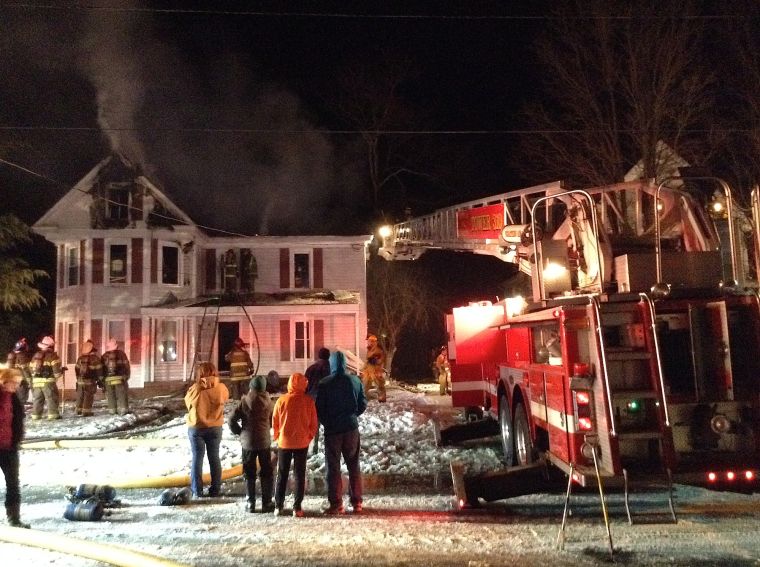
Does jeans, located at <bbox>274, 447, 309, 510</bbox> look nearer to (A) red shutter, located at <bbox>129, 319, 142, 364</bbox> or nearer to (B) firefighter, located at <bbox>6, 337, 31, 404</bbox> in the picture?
(B) firefighter, located at <bbox>6, 337, 31, 404</bbox>

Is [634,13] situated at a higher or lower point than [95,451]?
higher

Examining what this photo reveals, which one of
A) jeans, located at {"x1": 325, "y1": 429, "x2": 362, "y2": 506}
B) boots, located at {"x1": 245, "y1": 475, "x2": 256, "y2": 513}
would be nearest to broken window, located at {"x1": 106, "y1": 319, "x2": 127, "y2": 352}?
boots, located at {"x1": 245, "y1": 475, "x2": 256, "y2": 513}

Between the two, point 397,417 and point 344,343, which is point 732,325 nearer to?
point 397,417

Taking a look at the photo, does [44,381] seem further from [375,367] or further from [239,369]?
[375,367]

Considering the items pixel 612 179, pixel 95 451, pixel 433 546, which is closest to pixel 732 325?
pixel 433 546

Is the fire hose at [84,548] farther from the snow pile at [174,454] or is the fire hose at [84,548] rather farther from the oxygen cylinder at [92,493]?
the snow pile at [174,454]

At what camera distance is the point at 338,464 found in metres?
6.81

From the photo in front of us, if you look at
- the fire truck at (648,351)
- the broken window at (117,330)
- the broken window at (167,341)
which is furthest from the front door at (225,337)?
the fire truck at (648,351)

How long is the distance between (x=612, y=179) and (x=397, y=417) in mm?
8505

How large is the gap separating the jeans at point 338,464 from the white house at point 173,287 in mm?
14495

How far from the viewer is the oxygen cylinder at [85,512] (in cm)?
642

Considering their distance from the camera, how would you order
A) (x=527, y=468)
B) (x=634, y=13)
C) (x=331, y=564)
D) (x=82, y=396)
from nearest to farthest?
(x=331, y=564) < (x=527, y=468) < (x=82, y=396) < (x=634, y=13)

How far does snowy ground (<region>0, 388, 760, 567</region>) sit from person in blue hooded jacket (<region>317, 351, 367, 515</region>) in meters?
0.32

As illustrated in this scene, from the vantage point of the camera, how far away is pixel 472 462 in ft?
30.0
